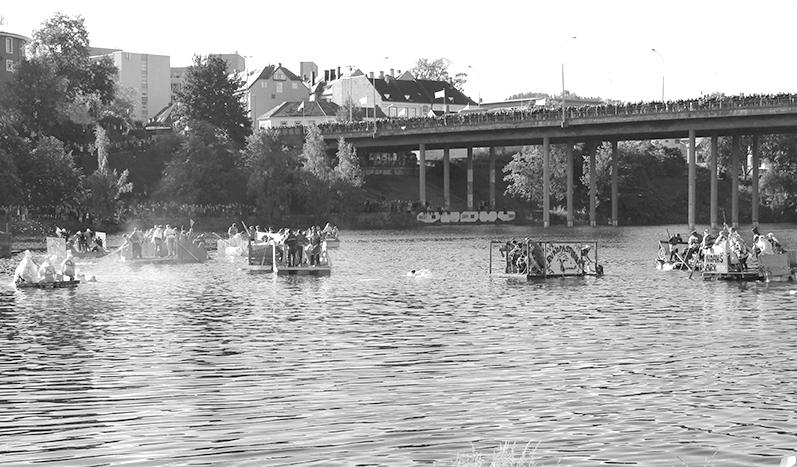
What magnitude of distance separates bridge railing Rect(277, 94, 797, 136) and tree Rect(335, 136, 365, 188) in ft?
22.7

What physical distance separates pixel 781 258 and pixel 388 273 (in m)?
21.2

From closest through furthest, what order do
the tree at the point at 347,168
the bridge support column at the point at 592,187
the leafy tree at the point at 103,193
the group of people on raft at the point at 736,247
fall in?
the group of people on raft at the point at 736,247 → the leafy tree at the point at 103,193 → the tree at the point at 347,168 → the bridge support column at the point at 592,187

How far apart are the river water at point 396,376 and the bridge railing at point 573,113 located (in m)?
76.9

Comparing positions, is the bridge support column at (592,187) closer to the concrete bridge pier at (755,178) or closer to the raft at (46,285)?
the concrete bridge pier at (755,178)

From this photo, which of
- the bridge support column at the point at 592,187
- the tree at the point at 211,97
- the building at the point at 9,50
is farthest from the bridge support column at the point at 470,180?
the building at the point at 9,50

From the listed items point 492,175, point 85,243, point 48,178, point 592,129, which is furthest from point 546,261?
Result: point 492,175

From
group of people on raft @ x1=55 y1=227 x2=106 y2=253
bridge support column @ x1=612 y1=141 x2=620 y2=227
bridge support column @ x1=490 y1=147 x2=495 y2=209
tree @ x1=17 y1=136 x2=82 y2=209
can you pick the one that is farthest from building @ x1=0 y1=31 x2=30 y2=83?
group of people on raft @ x1=55 y1=227 x2=106 y2=253

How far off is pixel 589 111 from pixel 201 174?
147 feet

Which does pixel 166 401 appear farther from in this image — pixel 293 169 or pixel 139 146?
pixel 139 146

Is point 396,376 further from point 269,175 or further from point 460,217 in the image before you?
point 460,217

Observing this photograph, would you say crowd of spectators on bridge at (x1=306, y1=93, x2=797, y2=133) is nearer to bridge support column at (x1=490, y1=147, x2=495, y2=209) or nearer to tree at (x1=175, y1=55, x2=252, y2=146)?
tree at (x1=175, y1=55, x2=252, y2=146)

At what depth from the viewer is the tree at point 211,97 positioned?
544ft

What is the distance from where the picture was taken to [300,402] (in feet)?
82.5

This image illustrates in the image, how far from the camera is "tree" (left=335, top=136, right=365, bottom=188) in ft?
493
